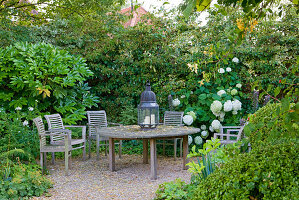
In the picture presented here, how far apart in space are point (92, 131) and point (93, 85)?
1.80 meters

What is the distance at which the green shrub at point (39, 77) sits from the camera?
5.99 m

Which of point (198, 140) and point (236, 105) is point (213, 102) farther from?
point (198, 140)

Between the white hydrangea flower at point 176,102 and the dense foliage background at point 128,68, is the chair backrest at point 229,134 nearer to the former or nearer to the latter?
the dense foliage background at point 128,68

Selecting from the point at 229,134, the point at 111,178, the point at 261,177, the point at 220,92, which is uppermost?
the point at 220,92

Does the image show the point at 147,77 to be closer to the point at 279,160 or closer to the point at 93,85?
the point at 93,85

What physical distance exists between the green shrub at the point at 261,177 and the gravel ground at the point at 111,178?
2245mm

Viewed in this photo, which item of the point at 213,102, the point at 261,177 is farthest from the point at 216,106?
the point at 261,177

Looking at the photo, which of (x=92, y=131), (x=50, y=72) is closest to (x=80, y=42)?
(x=50, y=72)

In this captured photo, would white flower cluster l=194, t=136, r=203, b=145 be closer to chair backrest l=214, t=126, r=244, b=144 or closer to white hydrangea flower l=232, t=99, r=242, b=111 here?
chair backrest l=214, t=126, r=244, b=144

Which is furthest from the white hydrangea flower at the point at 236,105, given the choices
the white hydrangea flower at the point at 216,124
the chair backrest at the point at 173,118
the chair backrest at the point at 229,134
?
the chair backrest at the point at 173,118

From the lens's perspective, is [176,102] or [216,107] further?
[176,102]

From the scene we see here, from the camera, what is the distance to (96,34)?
7.53 metres

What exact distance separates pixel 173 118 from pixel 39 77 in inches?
109

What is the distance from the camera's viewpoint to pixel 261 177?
1.42 meters
